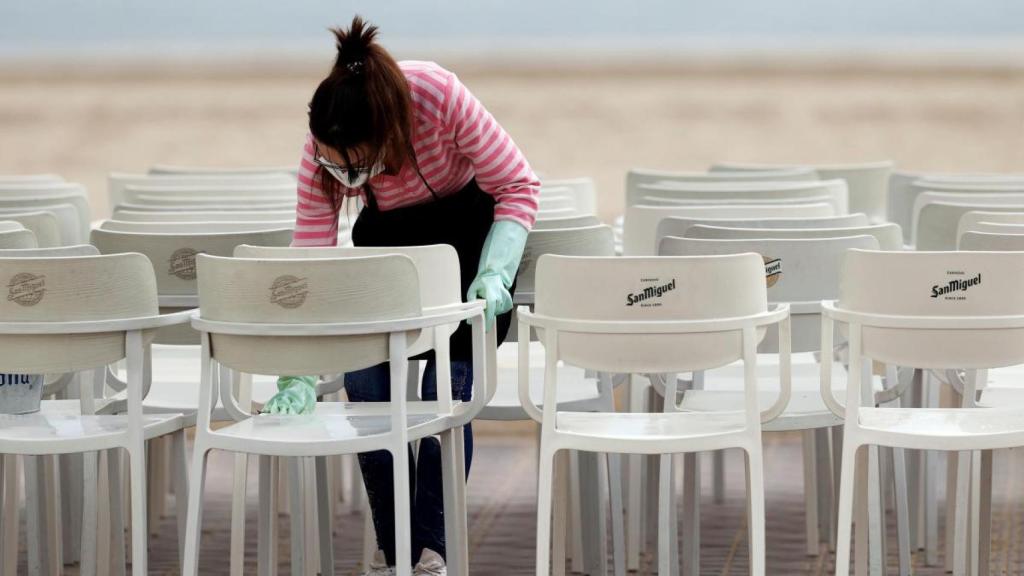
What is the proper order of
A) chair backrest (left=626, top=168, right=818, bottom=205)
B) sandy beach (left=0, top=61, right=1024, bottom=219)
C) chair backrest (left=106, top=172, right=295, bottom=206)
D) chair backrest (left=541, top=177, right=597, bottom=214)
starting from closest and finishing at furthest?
1. chair backrest (left=541, top=177, right=597, bottom=214)
2. chair backrest (left=626, top=168, right=818, bottom=205)
3. chair backrest (left=106, top=172, right=295, bottom=206)
4. sandy beach (left=0, top=61, right=1024, bottom=219)

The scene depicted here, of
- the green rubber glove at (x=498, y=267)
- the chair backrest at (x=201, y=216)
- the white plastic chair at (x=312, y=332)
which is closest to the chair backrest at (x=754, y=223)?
the green rubber glove at (x=498, y=267)

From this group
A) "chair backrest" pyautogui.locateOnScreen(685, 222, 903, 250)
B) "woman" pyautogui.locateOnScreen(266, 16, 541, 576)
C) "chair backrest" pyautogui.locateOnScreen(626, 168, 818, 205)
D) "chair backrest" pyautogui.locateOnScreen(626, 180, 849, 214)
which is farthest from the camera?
"chair backrest" pyautogui.locateOnScreen(626, 168, 818, 205)

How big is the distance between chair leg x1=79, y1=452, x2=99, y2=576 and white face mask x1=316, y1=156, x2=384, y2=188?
907 mm

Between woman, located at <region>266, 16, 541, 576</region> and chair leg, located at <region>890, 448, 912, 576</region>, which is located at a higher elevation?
woman, located at <region>266, 16, 541, 576</region>

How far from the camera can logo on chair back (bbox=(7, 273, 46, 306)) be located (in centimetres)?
292

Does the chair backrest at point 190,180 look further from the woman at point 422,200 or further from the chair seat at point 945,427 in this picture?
the chair seat at point 945,427

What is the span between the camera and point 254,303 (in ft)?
9.21

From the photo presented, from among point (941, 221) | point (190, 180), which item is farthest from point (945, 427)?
point (190, 180)

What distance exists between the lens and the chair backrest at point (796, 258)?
11.1 ft

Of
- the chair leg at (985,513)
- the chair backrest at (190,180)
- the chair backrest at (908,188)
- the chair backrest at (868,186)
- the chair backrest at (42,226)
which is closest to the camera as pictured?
the chair leg at (985,513)

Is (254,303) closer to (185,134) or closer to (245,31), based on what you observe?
(185,134)

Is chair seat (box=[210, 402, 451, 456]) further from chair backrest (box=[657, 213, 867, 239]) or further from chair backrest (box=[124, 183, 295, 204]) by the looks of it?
chair backrest (box=[124, 183, 295, 204])

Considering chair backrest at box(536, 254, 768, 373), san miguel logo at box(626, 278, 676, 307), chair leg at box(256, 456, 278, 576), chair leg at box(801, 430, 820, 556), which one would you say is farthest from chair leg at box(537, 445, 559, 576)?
chair leg at box(801, 430, 820, 556)

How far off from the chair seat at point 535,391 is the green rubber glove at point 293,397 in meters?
0.47
